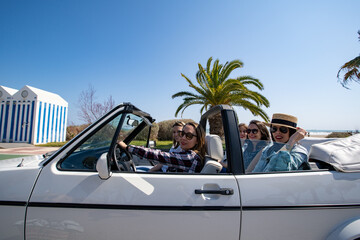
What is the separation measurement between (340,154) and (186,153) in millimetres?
1300

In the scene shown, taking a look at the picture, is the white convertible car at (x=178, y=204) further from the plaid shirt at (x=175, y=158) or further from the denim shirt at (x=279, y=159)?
the plaid shirt at (x=175, y=158)

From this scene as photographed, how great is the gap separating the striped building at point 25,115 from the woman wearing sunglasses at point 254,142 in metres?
17.1

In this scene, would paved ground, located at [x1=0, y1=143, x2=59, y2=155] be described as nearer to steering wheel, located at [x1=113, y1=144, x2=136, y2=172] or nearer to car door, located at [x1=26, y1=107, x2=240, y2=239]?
steering wheel, located at [x1=113, y1=144, x2=136, y2=172]

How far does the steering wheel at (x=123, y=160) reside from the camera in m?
1.78

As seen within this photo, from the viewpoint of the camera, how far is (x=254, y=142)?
2.14 metres

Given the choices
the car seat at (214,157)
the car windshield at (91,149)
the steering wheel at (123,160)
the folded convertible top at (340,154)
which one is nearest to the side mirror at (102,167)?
the steering wheel at (123,160)

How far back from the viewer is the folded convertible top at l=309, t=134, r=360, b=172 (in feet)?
5.08

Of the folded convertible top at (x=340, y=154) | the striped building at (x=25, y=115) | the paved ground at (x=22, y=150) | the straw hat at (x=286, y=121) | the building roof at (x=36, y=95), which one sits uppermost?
the straw hat at (x=286, y=121)

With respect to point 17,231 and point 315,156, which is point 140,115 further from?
point 315,156

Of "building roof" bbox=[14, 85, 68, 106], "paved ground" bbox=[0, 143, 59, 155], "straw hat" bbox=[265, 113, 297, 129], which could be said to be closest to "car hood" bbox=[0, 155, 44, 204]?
"straw hat" bbox=[265, 113, 297, 129]

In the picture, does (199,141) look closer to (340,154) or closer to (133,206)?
(133,206)

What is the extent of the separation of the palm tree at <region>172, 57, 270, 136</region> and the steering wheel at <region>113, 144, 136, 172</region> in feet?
35.5

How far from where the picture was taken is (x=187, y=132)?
210 centimetres

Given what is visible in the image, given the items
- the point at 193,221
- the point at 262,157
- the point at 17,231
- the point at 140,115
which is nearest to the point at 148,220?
the point at 193,221
